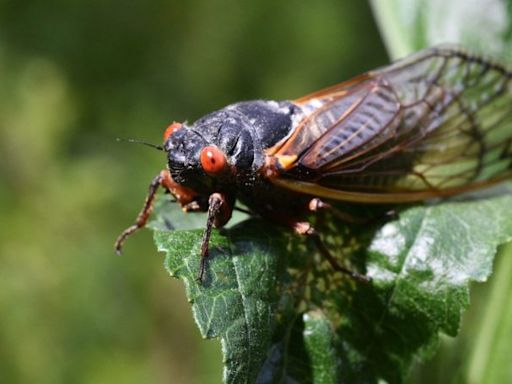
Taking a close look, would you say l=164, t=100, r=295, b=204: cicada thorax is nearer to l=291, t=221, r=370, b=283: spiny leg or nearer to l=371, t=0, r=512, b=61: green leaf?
l=291, t=221, r=370, b=283: spiny leg

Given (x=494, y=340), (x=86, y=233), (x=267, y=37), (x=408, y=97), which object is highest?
(x=267, y=37)

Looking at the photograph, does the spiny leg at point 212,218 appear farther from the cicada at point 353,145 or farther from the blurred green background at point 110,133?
the blurred green background at point 110,133

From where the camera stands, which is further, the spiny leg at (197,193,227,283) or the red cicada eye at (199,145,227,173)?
the red cicada eye at (199,145,227,173)

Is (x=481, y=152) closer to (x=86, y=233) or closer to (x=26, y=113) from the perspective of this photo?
(x=86, y=233)

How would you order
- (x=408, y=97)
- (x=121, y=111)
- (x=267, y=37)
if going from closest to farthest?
(x=408, y=97)
(x=121, y=111)
(x=267, y=37)

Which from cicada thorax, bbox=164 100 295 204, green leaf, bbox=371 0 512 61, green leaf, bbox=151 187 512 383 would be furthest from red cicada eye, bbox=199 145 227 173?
green leaf, bbox=371 0 512 61

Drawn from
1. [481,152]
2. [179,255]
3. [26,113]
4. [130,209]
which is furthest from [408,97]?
[26,113]

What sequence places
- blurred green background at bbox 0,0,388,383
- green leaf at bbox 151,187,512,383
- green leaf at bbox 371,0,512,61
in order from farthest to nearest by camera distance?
blurred green background at bbox 0,0,388,383 → green leaf at bbox 371,0,512,61 → green leaf at bbox 151,187,512,383

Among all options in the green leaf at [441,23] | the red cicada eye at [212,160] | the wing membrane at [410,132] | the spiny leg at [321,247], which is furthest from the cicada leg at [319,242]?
the green leaf at [441,23]
